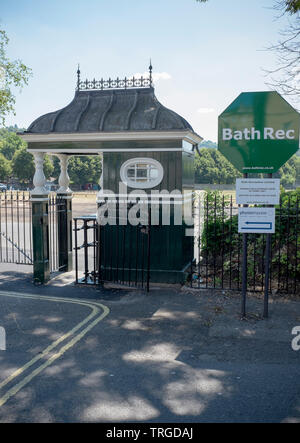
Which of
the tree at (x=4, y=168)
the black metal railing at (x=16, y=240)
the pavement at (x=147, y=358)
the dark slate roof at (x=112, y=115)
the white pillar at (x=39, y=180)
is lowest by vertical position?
the pavement at (x=147, y=358)

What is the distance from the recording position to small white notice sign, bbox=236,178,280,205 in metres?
6.89

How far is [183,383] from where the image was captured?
474cm

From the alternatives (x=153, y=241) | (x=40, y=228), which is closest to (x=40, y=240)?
(x=40, y=228)

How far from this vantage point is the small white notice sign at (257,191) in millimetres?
6887

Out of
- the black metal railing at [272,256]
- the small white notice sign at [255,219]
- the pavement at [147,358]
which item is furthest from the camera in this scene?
the black metal railing at [272,256]

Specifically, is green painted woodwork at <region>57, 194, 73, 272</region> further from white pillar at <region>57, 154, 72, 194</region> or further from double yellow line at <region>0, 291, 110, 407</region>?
double yellow line at <region>0, 291, 110, 407</region>

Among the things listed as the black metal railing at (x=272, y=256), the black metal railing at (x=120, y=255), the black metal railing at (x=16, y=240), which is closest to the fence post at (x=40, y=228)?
the black metal railing at (x=16, y=240)

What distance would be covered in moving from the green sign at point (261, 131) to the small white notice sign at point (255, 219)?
0.66m

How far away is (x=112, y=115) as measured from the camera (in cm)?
903

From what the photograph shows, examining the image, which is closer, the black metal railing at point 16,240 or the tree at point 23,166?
the black metal railing at point 16,240

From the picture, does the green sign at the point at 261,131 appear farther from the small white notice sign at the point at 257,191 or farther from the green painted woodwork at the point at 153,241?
the green painted woodwork at the point at 153,241

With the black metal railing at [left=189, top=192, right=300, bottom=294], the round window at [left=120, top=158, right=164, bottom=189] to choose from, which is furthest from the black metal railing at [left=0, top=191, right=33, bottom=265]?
the black metal railing at [left=189, top=192, right=300, bottom=294]

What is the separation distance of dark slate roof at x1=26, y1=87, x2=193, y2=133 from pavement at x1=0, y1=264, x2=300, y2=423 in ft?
11.5
